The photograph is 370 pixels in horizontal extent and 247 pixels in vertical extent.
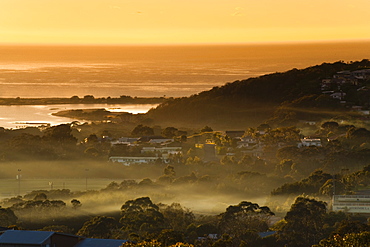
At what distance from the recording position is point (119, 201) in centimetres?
3488

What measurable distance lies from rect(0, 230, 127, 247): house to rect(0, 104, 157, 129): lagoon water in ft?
168

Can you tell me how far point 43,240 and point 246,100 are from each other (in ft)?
202

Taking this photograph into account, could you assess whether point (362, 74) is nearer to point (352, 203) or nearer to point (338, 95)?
point (338, 95)

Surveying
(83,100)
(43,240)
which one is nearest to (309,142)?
(43,240)

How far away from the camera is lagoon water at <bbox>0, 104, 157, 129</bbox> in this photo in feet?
244

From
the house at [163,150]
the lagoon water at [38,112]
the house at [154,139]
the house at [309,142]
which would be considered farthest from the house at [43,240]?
the lagoon water at [38,112]

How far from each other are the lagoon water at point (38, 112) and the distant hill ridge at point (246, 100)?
6.14 meters

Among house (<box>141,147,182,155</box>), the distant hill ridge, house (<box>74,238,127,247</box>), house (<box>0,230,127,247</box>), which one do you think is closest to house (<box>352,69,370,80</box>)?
the distant hill ridge

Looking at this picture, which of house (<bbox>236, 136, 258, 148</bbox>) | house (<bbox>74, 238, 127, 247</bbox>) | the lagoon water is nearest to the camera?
house (<bbox>74, 238, 127, 247</bbox>)

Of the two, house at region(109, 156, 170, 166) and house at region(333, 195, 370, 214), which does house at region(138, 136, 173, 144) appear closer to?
house at region(109, 156, 170, 166)

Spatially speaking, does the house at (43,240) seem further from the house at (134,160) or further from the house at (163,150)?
the house at (163,150)

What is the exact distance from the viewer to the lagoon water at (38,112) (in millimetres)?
74312

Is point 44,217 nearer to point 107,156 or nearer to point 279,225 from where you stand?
point 279,225

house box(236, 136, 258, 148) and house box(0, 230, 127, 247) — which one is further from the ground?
house box(0, 230, 127, 247)
